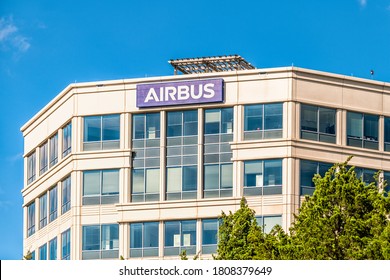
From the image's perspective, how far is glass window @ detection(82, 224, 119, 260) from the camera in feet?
293

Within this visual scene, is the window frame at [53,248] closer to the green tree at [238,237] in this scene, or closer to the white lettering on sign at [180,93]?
the white lettering on sign at [180,93]

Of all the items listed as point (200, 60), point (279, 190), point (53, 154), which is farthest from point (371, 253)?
point (53, 154)

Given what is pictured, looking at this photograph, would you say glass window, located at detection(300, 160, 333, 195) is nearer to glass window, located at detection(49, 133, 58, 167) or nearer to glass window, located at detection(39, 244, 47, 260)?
glass window, located at detection(49, 133, 58, 167)

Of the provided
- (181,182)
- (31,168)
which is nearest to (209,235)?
(181,182)

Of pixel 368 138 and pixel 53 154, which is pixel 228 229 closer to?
pixel 368 138

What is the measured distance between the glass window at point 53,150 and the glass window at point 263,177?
14.5 meters

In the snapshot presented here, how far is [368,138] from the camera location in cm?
8912

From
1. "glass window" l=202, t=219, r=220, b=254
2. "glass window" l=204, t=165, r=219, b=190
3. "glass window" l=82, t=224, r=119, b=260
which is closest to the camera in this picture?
"glass window" l=202, t=219, r=220, b=254

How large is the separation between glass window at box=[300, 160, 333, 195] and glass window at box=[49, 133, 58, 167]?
17416mm

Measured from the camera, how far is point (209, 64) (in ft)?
300

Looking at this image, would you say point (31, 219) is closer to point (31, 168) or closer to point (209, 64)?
point (31, 168)

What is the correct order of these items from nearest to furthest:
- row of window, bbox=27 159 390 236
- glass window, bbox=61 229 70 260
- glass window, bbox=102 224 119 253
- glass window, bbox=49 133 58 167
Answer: row of window, bbox=27 159 390 236
glass window, bbox=102 224 119 253
glass window, bbox=61 229 70 260
glass window, bbox=49 133 58 167

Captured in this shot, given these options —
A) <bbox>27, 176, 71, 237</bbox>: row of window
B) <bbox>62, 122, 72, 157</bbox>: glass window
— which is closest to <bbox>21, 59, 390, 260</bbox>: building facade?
<bbox>62, 122, 72, 157</bbox>: glass window

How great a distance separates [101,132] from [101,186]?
338 centimetres
